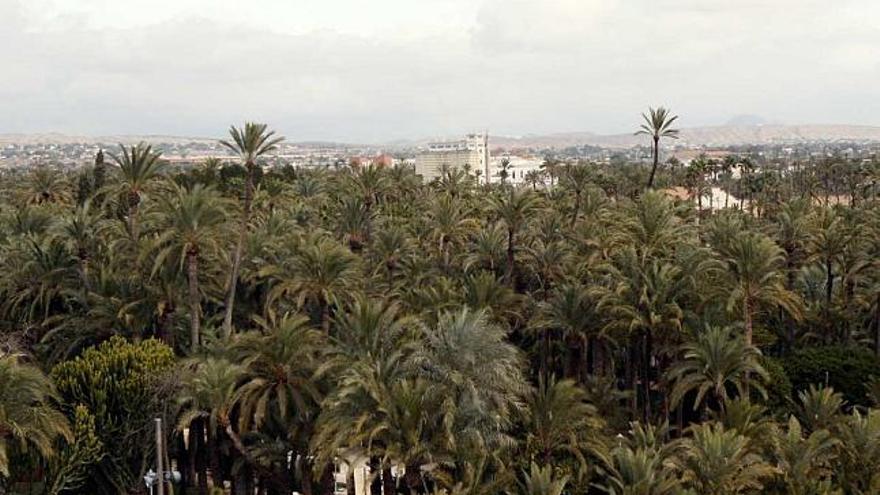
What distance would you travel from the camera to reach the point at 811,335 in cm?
4072

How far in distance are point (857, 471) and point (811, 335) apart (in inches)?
719

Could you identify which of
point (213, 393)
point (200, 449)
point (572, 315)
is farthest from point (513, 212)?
point (213, 393)

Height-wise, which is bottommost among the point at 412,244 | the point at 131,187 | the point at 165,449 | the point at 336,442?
the point at 165,449

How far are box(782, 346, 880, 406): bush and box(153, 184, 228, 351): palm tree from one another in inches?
946

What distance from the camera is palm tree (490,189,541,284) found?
39.9 metres

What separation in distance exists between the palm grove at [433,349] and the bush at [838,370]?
0.09 metres

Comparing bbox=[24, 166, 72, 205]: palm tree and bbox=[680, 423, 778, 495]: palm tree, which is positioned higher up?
bbox=[24, 166, 72, 205]: palm tree

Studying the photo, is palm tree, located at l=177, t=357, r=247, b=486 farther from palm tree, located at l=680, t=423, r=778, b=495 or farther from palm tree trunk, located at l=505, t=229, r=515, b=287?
palm tree trunk, located at l=505, t=229, r=515, b=287

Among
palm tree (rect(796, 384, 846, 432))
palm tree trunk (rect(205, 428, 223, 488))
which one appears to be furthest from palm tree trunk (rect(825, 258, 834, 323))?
palm tree trunk (rect(205, 428, 223, 488))

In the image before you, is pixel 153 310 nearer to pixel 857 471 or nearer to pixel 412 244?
pixel 412 244

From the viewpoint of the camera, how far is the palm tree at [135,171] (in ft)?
112

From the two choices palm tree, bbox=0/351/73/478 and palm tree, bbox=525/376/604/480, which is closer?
palm tree, bbox=0/351/73/478

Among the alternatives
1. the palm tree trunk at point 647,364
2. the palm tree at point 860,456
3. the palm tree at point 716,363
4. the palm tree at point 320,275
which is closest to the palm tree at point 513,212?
the palm tree trunk at point 647,364

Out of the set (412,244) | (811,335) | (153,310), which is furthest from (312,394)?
(811,335)
